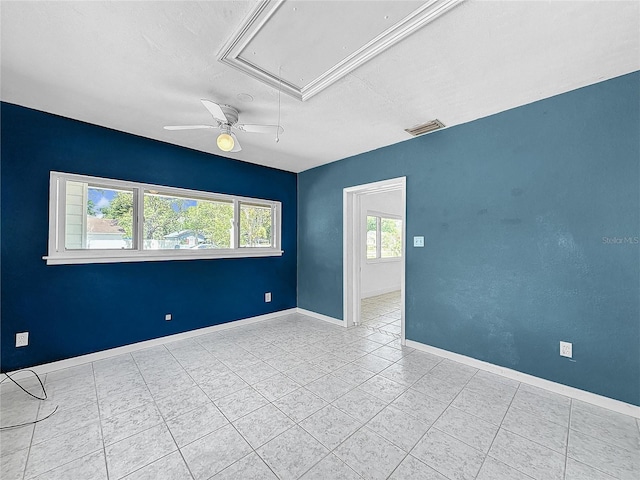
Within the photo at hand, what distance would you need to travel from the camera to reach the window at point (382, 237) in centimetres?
634

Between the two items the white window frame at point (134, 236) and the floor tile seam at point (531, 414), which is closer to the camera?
the floor tile seam at point (531, 414)

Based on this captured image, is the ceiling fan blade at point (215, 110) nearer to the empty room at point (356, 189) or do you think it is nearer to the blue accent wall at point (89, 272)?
the empty room at point (356, 189)

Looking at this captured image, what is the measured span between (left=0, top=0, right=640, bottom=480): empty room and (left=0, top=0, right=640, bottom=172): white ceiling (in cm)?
2

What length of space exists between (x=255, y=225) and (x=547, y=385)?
418 cm

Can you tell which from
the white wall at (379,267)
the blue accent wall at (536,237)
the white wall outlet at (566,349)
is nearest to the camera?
the blue accent wall at (536,237)

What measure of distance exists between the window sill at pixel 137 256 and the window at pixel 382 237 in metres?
2.92

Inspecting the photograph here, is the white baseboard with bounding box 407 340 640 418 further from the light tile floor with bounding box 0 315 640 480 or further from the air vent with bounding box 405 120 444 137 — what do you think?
the air vent with bounding box 405 120 444 137

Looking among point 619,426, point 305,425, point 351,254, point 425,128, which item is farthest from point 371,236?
point 305,425

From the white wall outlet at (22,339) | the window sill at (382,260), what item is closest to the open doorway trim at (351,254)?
the window sill at (382,260)

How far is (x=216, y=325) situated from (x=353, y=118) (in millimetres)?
3411

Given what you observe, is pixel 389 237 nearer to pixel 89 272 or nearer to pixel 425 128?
pixel 425 128

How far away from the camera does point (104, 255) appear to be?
9.80 feet

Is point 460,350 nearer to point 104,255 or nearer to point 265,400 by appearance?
point 265,400

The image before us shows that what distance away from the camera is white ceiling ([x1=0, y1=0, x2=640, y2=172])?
151 centimetres
